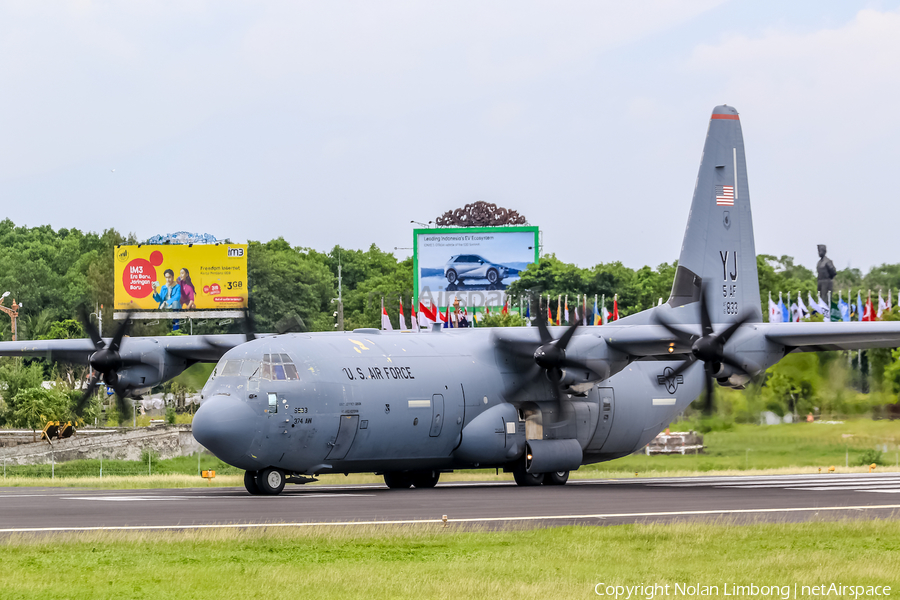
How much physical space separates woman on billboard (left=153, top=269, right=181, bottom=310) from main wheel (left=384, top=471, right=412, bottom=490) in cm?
4820

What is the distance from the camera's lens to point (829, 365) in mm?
35438

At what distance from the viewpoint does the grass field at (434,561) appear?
40.7 ft

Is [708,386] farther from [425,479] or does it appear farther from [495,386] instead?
[425,479]

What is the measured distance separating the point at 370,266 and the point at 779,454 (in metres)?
108

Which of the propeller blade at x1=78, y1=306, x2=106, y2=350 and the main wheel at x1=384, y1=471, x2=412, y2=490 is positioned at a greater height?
the propeller blade at x1=78, y1=306, x2=106, y2=350

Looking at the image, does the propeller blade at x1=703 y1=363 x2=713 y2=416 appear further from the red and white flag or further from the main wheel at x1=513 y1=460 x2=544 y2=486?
the red and white flag

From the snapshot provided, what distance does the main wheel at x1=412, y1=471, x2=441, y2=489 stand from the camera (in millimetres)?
29125

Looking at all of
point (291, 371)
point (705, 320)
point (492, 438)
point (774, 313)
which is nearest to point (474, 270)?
point (774, 313)

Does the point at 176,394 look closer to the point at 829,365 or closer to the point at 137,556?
the point at 829,365

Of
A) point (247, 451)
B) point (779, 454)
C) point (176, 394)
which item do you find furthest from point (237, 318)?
point (247, 451)

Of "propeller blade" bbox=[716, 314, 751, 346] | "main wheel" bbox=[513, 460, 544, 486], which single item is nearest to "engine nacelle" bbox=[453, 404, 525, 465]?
"main wheel" bbox=[513, 460, 544, 486]

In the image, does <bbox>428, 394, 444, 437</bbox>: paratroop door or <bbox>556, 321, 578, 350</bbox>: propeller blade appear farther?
<bbox>556, 321, 578, 350</bbox>: propeller blade
